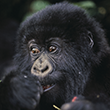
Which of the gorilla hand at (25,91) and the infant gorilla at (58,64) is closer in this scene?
the gorilla hand at (25,91)

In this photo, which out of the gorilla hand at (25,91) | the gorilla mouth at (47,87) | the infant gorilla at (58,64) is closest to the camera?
the gorilla hand at (25,91)

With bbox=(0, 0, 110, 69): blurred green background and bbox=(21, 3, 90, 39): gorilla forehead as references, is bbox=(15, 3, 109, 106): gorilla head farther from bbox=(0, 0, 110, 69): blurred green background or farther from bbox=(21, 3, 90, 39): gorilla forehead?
bbox=(0, 0, 110, 69): blurred green background

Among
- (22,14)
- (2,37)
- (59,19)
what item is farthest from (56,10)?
(22,14)

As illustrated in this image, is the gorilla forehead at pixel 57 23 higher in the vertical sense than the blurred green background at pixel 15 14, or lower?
lower

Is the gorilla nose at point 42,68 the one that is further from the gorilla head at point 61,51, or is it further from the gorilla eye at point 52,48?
the gorilla eye at point 52,48

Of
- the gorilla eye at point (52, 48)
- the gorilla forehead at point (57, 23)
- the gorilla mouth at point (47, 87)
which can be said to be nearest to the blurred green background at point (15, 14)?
the gorilla forehead at point (57, 23)

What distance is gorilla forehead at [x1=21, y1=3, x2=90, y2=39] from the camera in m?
2.38

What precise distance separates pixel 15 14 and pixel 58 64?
199 inches

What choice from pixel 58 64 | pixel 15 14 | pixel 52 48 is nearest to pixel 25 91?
pixel 58 64

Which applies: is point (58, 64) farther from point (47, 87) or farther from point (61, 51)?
point (47, 87)

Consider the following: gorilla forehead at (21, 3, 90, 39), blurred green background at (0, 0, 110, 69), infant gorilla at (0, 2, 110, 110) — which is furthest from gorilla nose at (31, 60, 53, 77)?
blurred green background at (0, 0, 110, 69)

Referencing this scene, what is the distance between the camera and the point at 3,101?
207 centimetres

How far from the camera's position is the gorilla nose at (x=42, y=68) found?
7.23 feet

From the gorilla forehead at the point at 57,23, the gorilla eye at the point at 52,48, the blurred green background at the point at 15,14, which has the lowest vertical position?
the gorilla eye at the point at 52,48
